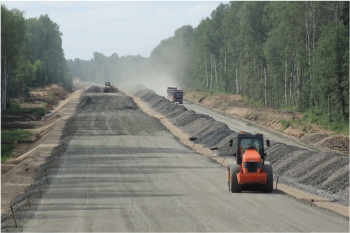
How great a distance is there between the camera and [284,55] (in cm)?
7456

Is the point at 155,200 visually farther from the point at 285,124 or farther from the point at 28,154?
the point at 285,124

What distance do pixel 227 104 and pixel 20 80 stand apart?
124ft

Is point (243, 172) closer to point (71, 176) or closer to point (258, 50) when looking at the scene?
point (71, 176)

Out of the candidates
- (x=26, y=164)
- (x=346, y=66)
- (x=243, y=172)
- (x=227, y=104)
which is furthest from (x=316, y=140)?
(x=227, y=104)

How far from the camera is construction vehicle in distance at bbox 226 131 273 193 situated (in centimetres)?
2458

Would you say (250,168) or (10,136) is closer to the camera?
(250,168)

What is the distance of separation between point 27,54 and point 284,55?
41.3 metres

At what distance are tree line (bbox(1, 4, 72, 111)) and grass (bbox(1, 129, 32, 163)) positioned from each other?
20.2 metres

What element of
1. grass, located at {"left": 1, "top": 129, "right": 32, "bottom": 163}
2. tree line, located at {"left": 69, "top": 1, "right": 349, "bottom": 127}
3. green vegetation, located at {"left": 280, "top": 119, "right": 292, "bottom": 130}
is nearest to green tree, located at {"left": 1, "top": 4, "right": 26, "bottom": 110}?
grass, located at {"left": 1, "top": 129, "right": 32, "bottom": 163}

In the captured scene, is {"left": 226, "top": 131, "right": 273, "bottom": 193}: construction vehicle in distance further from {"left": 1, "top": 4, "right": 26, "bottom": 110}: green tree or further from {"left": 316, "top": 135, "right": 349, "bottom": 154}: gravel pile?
{"left": 1, "top": 4, "right": 26, "bottom": 110}: green tree

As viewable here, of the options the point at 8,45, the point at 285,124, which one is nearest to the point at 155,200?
the point at 285,124

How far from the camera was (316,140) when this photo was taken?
50.0m

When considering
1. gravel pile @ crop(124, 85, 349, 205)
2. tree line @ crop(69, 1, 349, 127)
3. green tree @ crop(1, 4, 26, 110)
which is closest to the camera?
gravel pile @ crop(124, 85, 349, 205)

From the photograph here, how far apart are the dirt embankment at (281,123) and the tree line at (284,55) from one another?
286 centimetres
